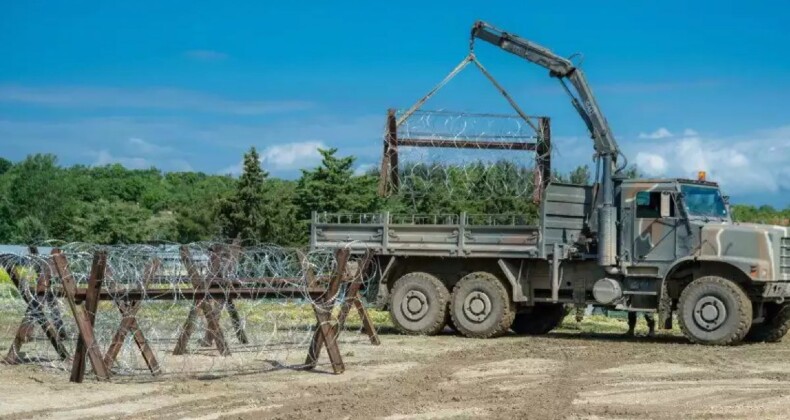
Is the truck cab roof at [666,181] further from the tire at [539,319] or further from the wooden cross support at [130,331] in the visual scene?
the wooden cross support at [130,331]

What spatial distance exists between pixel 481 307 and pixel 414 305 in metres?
1.35

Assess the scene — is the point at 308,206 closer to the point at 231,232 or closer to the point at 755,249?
the point at 231,232

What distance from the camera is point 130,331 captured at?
14469 millimetres

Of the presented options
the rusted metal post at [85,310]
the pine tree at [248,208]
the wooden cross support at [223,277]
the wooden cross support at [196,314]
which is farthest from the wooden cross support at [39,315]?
the pine tree at [248,208]

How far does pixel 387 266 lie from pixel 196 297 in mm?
7997

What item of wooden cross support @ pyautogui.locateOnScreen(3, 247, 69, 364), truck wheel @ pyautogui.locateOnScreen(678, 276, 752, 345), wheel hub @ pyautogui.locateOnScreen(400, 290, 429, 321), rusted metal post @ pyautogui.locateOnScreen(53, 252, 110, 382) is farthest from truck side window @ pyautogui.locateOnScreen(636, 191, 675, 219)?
rusted metal post @ pyautogui.locateOnScreen(53, 252, 110, 382)

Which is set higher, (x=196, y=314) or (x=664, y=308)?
(x=664, y=308)

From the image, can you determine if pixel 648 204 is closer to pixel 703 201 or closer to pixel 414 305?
pixel 703 201

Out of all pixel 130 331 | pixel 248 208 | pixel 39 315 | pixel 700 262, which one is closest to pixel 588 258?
pixel 700 262

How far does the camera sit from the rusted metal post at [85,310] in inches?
548

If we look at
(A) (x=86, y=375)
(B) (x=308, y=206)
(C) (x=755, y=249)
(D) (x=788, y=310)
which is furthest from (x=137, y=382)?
(B) (x=308, y=206)

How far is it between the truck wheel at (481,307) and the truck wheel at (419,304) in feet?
1.00

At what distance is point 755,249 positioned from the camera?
1942 centimetres

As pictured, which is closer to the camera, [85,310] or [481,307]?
[85,310]
